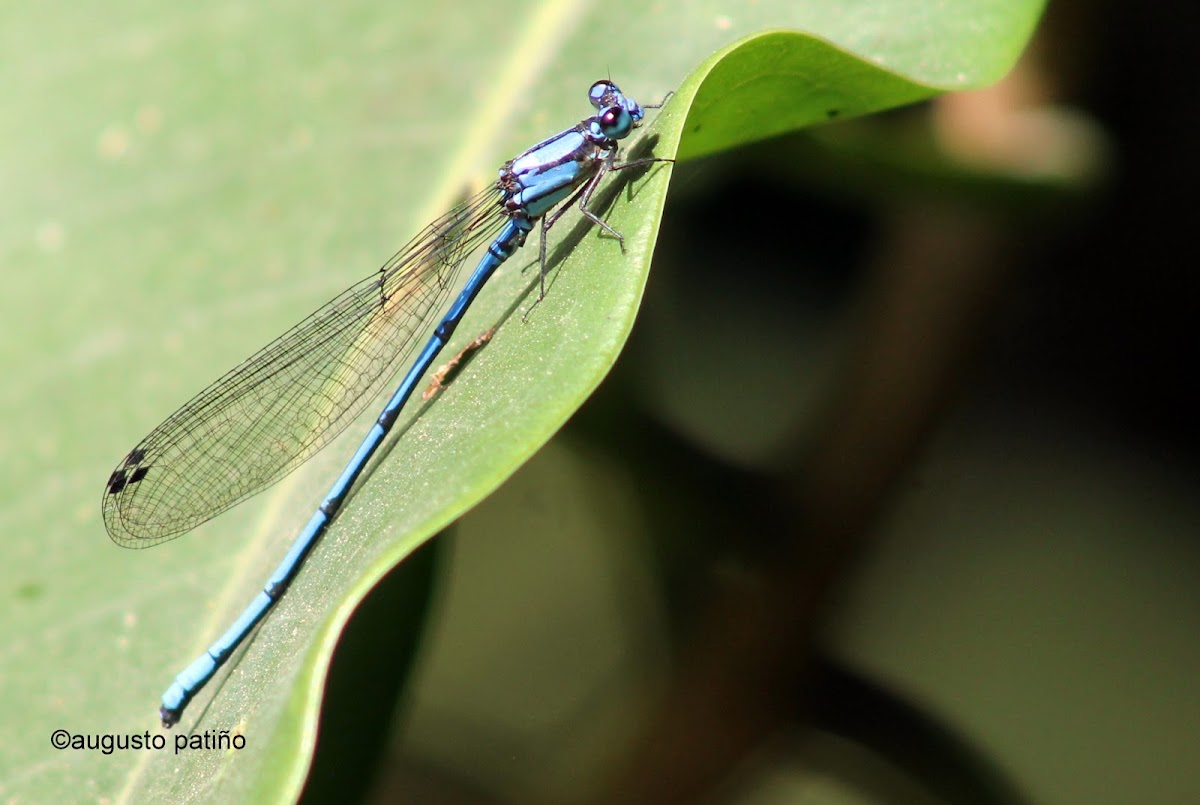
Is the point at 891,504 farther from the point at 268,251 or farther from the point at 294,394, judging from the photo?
the point at 268,251

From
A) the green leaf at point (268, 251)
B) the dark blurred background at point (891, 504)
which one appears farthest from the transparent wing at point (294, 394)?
the dark blurred background at point (891, 504)

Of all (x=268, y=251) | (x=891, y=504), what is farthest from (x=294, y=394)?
(x=891, y=504)

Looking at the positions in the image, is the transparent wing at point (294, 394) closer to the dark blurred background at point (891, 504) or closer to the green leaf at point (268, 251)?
the green leaf at point (268, 251)

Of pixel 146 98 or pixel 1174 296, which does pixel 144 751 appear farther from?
pixel 1174 296

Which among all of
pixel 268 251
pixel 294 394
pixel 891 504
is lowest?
pixel 294 394

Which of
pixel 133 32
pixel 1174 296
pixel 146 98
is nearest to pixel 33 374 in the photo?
pixel 146 98

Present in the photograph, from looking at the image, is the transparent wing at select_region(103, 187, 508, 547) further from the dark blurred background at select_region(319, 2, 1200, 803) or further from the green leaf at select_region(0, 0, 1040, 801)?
the dark blurred background at select_region(319, 2, 1200, 803)
